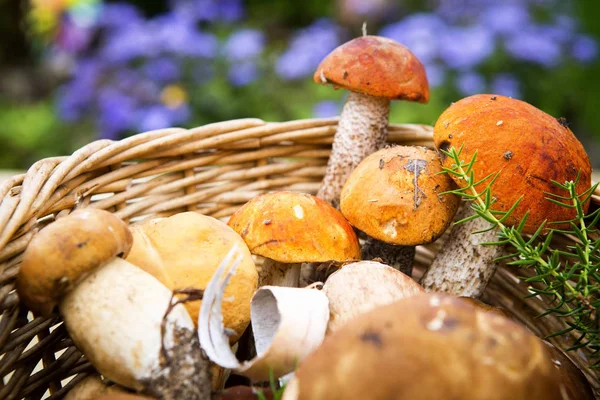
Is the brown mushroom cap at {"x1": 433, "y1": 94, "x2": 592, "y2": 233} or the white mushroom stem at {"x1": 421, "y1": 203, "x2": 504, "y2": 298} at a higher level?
the brown mushroom cap at {"x1": 433, "y1": 94, "x2": 592, "y2": 233}

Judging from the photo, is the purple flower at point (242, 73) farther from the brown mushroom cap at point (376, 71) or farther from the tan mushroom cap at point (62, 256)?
the tan mushroom cap at point (62, 256)

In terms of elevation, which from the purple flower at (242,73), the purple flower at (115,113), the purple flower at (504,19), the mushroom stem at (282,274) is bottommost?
the purple flower at (115,113)

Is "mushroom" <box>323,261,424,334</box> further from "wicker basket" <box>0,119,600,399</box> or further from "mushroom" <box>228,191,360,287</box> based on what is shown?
"wicker basket" <box>0,119,600,399</box>

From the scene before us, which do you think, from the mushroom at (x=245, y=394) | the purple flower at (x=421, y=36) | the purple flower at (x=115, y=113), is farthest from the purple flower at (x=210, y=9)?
the mushroom at (x=245, y=394)

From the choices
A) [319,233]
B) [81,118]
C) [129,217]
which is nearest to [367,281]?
[319,233]

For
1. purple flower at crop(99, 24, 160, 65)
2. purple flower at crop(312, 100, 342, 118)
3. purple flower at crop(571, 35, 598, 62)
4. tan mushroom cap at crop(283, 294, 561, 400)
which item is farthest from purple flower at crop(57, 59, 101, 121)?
tan mushroom cap at crop(283, 294, 561, 400)

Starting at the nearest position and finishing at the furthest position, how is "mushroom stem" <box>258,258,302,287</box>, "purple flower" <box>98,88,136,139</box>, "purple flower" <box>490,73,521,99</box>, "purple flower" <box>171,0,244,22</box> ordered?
"mushroom stem" <box>258,258,302,287</box> → "purple flower" <box>490,73,521,99</box> → "purple flower" <box>98,88,136,139</box> → "purple flower" <box>171,0,244,22</box>

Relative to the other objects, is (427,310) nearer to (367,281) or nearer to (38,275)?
(367,281)

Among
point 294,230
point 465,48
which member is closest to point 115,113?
point 465,48

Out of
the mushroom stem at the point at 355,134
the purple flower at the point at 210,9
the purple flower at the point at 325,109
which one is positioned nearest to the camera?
the mushroom stem at the point at 355,134
